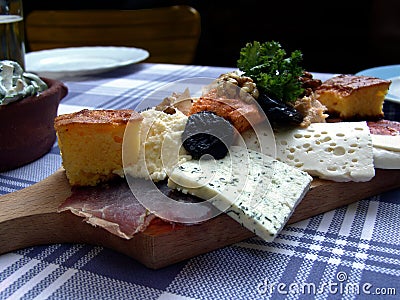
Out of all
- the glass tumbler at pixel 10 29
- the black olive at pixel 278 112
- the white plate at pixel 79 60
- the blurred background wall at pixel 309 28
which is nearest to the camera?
the black olive at pixel 278 112

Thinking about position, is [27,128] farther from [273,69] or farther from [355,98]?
[355,98]

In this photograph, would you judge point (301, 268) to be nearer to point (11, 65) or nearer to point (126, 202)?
point (126, 202)

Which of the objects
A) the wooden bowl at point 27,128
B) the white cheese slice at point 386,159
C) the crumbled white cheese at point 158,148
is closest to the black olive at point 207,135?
the crumbled white cheese at point 158,148

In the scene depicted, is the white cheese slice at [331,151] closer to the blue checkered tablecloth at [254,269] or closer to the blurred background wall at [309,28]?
the blue checkered tablecloth at [254,269]

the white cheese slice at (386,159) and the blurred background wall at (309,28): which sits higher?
the white cheese slice at (386,159)

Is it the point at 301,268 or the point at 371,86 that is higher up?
the point at 371,86

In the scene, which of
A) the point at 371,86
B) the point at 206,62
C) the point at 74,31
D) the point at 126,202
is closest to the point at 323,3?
the point at 206,62
